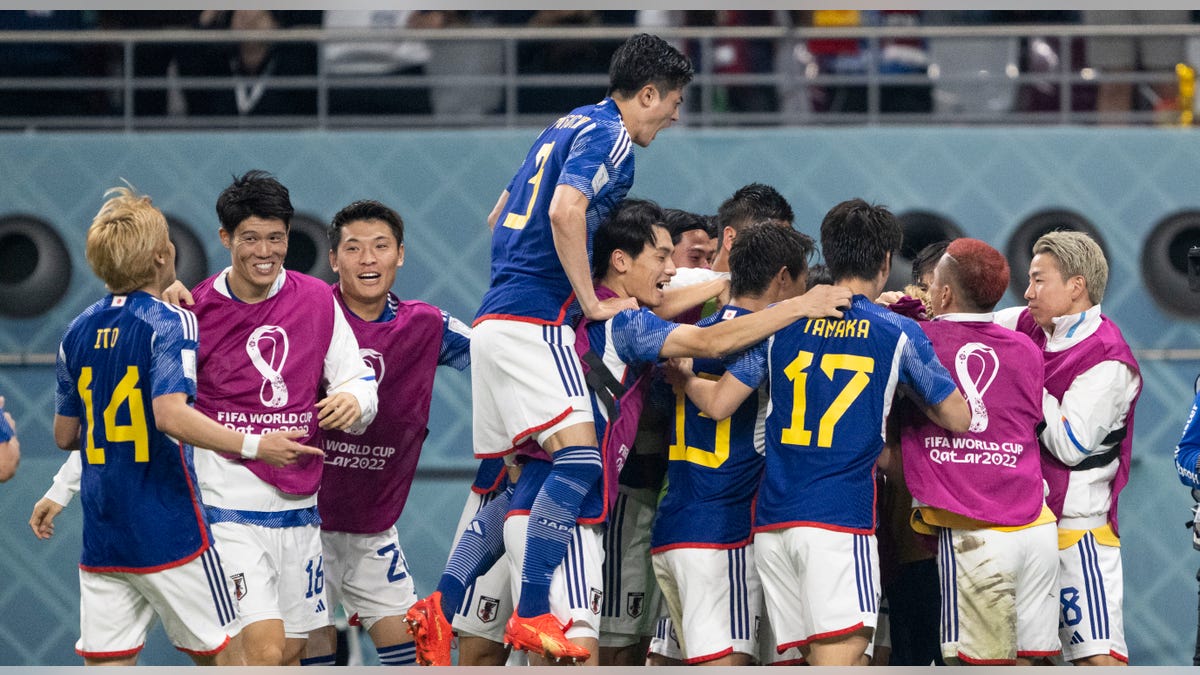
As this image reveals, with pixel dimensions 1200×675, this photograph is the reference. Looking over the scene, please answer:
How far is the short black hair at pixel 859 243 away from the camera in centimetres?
578

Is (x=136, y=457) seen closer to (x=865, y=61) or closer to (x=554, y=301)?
(x=554, y=301)

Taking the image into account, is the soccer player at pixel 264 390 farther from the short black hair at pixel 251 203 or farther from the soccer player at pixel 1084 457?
the soccer player at pixel 1084 457

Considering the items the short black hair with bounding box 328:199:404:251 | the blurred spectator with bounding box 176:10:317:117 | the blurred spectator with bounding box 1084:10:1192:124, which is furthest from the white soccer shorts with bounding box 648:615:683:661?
the blurred spectator with bounding box 1084:10:1192:124

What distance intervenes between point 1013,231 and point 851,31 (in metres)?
2.11

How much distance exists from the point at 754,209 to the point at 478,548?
2055 mm

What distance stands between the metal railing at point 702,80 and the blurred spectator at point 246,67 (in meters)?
0.08

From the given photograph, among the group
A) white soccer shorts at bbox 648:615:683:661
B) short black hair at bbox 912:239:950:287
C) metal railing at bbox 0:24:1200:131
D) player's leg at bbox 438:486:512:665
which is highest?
metal railing at bbox 0:24:1200:131

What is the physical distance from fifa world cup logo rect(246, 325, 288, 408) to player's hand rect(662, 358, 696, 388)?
5.34 ft

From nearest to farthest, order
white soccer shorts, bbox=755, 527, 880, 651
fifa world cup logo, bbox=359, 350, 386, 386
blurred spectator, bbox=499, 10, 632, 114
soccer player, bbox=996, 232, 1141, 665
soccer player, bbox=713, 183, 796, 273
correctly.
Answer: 1. white soccer shorts, bbox=755, 527, 880, 651
2. soccer player, bbox=996, 232, 1141, 665
3. fifa world cup logo, bbox=359, 350, 386, 386
4. soccer player, bbox=713, 183, 796, 273
5. blurred spectator, bbox=499, 10, 632, 114

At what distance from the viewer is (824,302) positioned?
5.66 m

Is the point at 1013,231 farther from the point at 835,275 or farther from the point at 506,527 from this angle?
the point at 506,527

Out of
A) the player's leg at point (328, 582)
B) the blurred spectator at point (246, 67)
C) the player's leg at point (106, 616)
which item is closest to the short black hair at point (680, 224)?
the player's leg at point (328, 582)

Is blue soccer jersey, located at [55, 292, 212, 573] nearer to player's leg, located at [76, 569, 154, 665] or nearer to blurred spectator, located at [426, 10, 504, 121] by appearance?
player's leg, located at [76, 569, 154, 665]

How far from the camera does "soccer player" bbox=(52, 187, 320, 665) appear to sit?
17.8 feet
